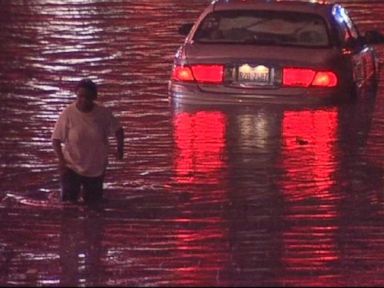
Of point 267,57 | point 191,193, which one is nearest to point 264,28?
point 267,57

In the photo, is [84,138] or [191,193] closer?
[84,138]

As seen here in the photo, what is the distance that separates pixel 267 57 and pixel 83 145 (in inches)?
189

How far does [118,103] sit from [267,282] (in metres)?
9.05

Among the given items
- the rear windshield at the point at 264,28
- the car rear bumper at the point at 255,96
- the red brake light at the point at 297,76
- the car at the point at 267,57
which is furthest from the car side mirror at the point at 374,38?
the red brake light at the point at 297,76

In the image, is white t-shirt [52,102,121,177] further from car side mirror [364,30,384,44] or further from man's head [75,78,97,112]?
car side mirror [364,30,384,44]

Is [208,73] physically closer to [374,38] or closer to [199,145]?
[199,145]

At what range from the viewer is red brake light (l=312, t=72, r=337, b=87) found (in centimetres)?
1659

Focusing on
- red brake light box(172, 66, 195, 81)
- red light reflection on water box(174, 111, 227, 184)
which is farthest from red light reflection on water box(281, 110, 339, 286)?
red brake light box(172, 66, 195, 81)

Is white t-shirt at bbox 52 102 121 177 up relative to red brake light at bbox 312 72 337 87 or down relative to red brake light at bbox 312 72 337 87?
up

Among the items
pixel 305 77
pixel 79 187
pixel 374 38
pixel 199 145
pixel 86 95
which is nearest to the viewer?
pixel 86 95

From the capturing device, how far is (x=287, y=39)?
17109 mm

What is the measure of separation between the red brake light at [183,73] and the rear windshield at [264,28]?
0.48 metres

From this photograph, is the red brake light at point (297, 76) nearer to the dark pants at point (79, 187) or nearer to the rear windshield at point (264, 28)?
the rear windshield at point (264, 28)

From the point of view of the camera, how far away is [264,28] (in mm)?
17234
